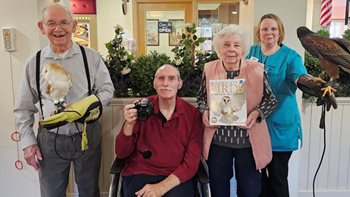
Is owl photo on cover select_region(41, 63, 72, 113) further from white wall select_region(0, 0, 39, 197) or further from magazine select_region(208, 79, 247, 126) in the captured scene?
magazine select_region(208, 79, 247, 126)

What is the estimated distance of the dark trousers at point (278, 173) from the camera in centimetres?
186

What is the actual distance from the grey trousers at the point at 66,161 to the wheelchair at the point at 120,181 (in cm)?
16

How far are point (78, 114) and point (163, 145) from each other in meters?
0.49

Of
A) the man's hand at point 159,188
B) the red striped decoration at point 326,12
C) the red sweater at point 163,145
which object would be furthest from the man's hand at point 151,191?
the red striped decoration at point 326,12

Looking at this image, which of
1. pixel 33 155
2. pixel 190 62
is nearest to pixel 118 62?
pixel 190 62

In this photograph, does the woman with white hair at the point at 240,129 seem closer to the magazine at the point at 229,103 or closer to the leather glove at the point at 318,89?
the magazine at the point at 229,103

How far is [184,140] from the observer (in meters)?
1.72

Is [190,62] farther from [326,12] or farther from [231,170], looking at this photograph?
[326,12]

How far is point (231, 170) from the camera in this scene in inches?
69.1

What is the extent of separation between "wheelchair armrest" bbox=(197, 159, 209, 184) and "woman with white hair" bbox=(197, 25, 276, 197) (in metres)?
0.04

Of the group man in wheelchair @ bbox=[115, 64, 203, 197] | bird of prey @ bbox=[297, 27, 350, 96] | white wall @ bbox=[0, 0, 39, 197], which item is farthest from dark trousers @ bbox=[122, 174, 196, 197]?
white wall @ bbox=[0, 0, 39, 197]

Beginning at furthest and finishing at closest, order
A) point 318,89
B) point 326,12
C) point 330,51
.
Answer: point 326,12 < point 318,89 < point 330,51

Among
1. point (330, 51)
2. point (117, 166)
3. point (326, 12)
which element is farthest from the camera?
point (326, 12)

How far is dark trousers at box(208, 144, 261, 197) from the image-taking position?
171 cm
